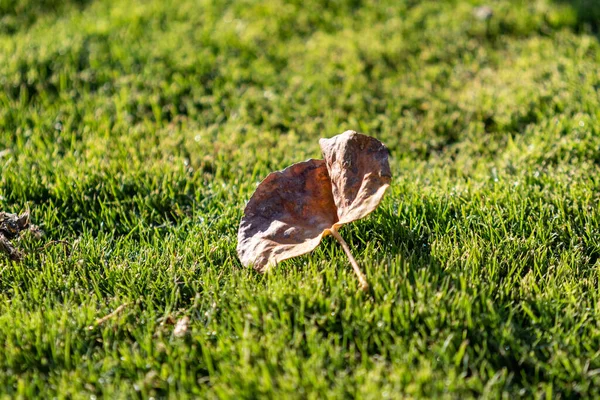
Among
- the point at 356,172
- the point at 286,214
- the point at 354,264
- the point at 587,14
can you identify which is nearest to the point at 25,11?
the point at 286,214

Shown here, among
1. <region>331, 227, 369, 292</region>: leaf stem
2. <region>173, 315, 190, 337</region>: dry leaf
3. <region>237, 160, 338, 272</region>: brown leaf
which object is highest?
<region>237, 160, 338, 272</region>: brown leaf

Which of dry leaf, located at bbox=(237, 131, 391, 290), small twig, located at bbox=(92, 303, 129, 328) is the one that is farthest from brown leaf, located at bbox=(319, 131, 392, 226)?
small twig, located at bbox=(92, 303, 129, 328)

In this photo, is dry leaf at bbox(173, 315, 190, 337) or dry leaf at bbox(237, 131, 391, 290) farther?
dry leaf at bbox(237, 131, 391, 290)

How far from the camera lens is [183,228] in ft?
8.45

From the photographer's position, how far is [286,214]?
91.2 inches

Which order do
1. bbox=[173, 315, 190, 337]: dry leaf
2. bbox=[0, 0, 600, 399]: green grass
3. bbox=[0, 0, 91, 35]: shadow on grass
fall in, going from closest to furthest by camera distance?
bbox=[0, 0, 600, 399]: green grass < bbox=[173, 315, 190, 337]: dry leaf < bbox=[0, 0, 91, 35]: shadow on grass

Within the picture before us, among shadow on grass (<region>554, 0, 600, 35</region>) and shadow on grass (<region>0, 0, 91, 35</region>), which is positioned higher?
shadow on grass (<region>0, 0, 91, 35</region>)

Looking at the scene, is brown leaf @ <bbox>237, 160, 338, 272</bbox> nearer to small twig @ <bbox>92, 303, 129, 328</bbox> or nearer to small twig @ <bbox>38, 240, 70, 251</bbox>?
small twig @ <bbox>92, 303, 129, 328</bbox>

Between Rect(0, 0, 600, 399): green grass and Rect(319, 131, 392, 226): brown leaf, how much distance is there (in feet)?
0.54

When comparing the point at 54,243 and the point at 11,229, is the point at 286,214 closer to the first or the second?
the point at 54,243

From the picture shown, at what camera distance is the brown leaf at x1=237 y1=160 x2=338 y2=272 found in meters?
2.20

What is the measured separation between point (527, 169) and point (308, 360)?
162 centimetres

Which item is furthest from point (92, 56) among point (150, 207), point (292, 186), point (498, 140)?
point (498, 140)

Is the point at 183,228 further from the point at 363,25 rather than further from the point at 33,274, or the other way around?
the point at 363,25
